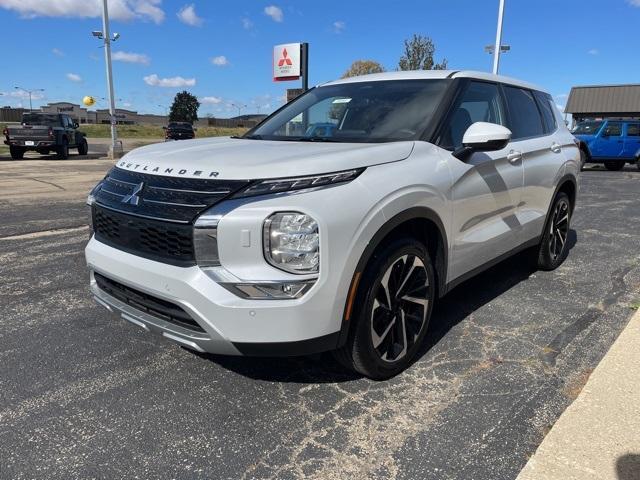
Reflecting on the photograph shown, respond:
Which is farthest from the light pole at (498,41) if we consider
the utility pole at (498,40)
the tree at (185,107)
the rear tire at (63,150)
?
the tree at (185,107)

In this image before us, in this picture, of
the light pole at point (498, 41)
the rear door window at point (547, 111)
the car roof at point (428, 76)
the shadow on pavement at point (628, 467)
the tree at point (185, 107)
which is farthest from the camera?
the tree at point (185, 107)

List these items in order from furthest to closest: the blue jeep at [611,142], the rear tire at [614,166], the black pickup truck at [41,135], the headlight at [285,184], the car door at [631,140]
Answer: the black pickup truck at [41,135], the rear tire at [614,166], the car door at [631,140], the blue jeep at [611,142], the headlight at [285,184]

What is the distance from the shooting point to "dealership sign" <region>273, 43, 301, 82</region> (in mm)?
16656

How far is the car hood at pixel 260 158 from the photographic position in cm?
254

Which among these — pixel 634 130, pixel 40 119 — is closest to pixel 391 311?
pixel 634 130

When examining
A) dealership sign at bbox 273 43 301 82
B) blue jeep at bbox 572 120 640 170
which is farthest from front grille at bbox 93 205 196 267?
blue jeep at bbox 572 120 640 170

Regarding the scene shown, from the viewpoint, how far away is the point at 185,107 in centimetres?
11225

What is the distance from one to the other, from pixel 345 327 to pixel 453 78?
2063 mm

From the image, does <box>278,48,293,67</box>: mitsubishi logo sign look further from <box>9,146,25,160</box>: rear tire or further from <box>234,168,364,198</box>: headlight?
<box>234,168,364,198</box>: headlight

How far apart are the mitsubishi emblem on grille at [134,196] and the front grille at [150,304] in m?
0.47

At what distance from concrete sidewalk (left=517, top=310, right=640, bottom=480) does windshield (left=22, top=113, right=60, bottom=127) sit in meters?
21.9

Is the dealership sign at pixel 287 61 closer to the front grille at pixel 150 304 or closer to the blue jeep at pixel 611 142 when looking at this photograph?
the blue jeep at pixel 611 142

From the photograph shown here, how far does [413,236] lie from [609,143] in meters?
Result: 18.3

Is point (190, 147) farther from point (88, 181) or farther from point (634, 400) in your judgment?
point (88, 181)
